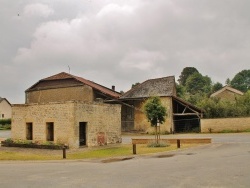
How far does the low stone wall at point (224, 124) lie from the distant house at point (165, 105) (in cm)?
223

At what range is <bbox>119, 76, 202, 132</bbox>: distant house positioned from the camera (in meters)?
41.6

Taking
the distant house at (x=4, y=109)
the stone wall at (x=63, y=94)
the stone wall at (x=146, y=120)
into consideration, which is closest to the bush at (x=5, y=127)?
the stone wall at (x=63, y=94)

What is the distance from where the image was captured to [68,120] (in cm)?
2503

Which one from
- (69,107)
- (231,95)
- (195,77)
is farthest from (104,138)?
(195,77)

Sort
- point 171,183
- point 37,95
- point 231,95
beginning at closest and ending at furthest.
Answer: point 171,183
point 37,95
point 231,95

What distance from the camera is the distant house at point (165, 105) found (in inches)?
1636

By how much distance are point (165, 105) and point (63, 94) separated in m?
14.0

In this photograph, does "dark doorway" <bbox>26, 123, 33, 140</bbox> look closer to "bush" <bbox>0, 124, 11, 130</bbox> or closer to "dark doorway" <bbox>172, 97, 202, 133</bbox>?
"dark doorway" <bbox>172, 97, 202, 133</bbox>

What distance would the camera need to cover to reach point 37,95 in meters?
47.0

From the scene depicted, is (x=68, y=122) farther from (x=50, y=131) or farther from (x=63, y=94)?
(x=63, y=94)

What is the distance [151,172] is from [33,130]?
17141 millimetres

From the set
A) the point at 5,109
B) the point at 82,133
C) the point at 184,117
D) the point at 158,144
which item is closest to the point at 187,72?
the point at 5,109

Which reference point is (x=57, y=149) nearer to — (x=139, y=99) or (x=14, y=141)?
(x=14, y=141)

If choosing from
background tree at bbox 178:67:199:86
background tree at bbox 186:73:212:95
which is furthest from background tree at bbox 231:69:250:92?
background tree at bbox 186:73:212:95
